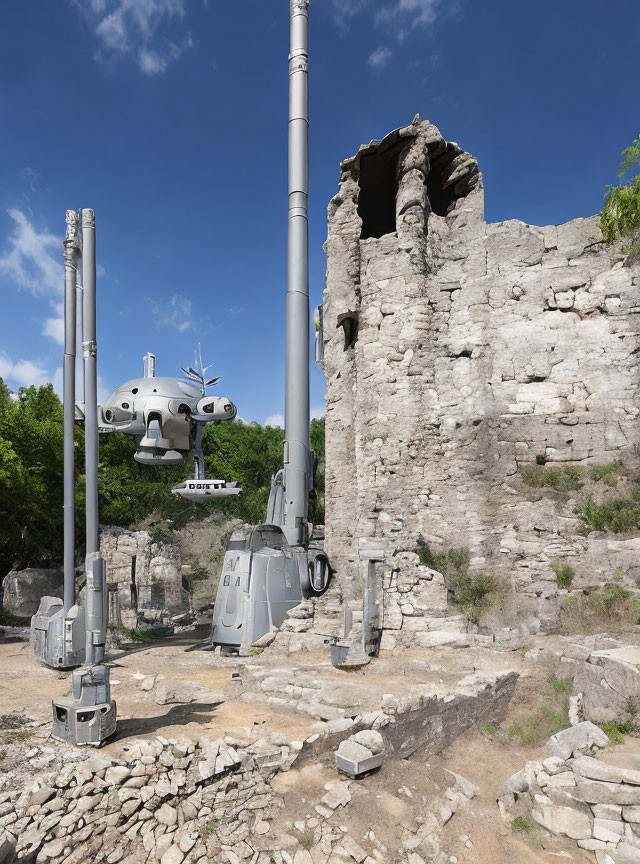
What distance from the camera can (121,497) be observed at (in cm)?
2777

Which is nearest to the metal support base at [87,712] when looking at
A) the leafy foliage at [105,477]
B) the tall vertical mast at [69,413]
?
the tall vertical mast at [69,413]

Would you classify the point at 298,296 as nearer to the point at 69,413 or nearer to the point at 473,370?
the point at 473,370

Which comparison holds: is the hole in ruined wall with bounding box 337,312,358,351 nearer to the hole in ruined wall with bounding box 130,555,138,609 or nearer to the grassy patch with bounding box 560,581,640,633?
the grassy patch with bounding box 560,581,640,633

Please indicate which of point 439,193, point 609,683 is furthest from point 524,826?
point 439,193

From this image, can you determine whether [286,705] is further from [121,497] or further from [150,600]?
[121,497]

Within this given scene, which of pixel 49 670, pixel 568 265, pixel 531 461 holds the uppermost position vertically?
pixel 568 265

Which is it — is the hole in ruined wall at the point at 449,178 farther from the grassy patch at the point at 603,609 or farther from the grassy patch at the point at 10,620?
the grassy patch at the point at 10,620

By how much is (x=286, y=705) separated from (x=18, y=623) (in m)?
12.0

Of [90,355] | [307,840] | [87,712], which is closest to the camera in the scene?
[307,840]

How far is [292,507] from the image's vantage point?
13852 millimetres

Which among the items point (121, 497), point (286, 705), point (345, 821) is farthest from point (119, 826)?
point (121, 497)

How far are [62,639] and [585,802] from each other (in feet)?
28.5

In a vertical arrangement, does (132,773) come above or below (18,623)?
above

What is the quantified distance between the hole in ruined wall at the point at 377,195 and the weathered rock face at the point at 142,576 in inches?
501
